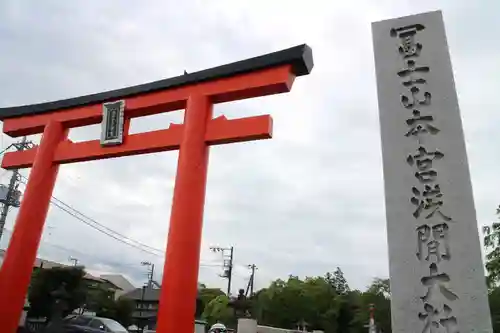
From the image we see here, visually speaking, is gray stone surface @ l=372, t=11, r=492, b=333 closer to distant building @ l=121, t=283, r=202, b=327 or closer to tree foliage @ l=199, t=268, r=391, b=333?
tree foliage @ l=199, t=268, r=391, b=333

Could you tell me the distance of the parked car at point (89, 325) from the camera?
30.6ft

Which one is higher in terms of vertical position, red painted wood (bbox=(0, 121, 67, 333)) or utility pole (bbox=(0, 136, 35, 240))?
utility pole (bbox=(0, 136, 35, 240))

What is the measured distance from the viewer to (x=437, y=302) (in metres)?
3.56

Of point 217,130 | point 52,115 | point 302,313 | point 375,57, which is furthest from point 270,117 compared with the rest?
point 302,313

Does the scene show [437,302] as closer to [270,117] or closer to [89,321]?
[270,117]

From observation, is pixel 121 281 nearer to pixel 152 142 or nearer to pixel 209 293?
pixel 209 293

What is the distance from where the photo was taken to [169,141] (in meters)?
6.21

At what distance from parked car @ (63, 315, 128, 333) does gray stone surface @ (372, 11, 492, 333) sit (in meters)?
7.78

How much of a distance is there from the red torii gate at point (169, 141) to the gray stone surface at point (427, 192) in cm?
154

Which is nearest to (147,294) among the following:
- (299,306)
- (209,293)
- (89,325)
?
(209,293)

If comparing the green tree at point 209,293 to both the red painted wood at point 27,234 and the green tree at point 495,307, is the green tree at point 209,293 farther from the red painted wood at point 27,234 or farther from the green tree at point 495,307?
the red painted wood at point 27,234

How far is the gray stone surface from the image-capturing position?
139 inches

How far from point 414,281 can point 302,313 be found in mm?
23415

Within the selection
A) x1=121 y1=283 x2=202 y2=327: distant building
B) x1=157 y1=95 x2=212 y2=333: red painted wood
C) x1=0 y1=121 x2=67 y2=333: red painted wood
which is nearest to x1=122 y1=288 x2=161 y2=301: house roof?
x1=121 y1=283 x2=202 y2=327: distant building
